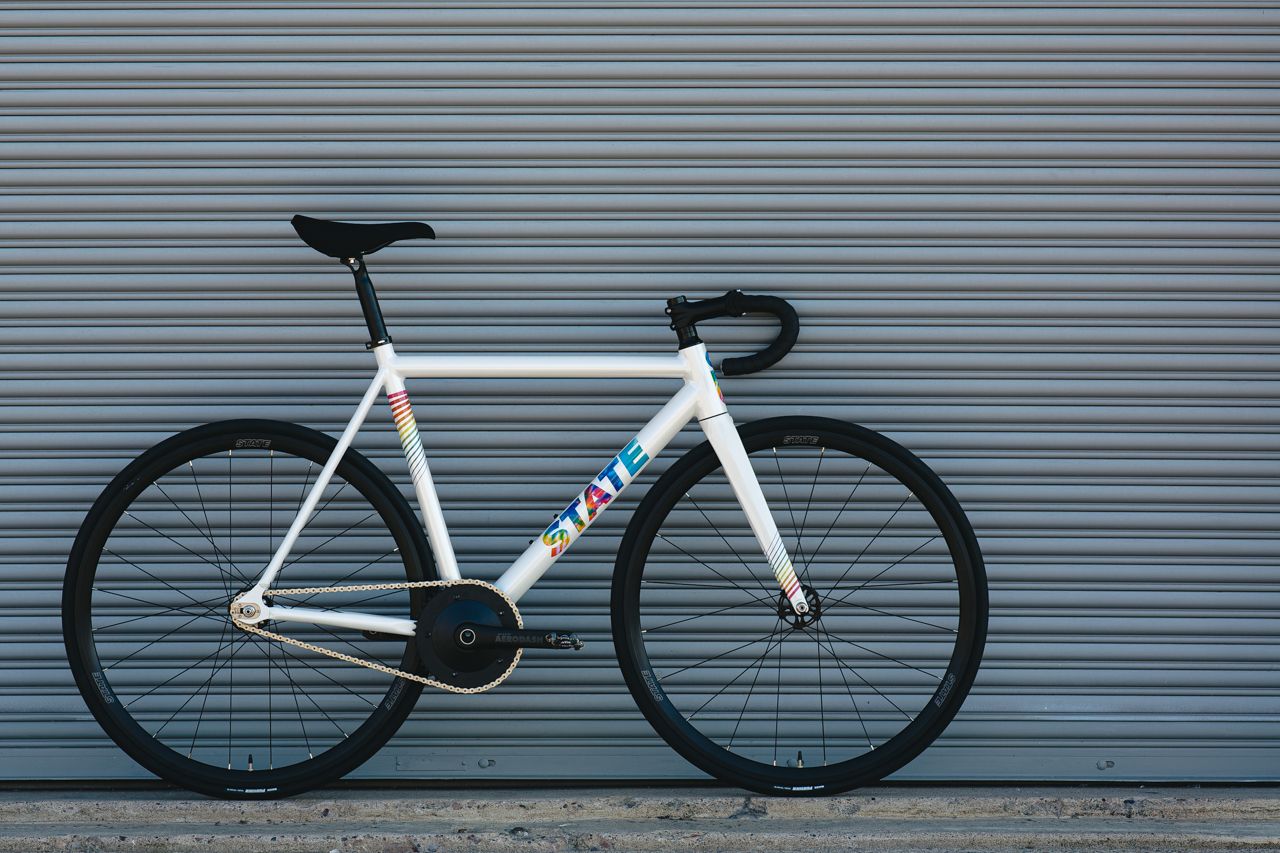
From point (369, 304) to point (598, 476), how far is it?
2.67ft

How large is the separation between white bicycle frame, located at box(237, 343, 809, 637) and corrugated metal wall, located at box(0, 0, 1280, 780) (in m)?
0.30

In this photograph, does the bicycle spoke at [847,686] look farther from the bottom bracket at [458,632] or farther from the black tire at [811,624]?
the bottom bracket at [458,632]

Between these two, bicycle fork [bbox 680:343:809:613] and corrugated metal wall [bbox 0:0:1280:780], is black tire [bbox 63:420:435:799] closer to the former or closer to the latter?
corrugated metal wall [bbox 0:0:1280:780]

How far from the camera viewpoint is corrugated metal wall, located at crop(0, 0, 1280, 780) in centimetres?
339

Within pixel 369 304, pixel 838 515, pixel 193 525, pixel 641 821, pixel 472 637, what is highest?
pixel 369 304

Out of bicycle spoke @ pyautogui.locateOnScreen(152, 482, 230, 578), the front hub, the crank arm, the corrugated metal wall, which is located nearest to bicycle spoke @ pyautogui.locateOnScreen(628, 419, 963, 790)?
the corrugated metal wall

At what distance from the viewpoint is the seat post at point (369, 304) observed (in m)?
3.11

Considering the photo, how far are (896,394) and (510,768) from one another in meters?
1.68

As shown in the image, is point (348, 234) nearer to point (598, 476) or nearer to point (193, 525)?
point (598, 476)

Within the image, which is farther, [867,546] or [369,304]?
[867,546]

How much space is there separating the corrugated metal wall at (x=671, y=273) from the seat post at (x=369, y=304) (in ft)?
0.89

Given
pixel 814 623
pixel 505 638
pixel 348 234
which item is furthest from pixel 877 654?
pixel 348 234

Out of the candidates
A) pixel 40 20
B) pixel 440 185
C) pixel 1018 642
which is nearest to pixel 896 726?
pixel 1018 642

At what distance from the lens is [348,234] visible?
10.1 ft
